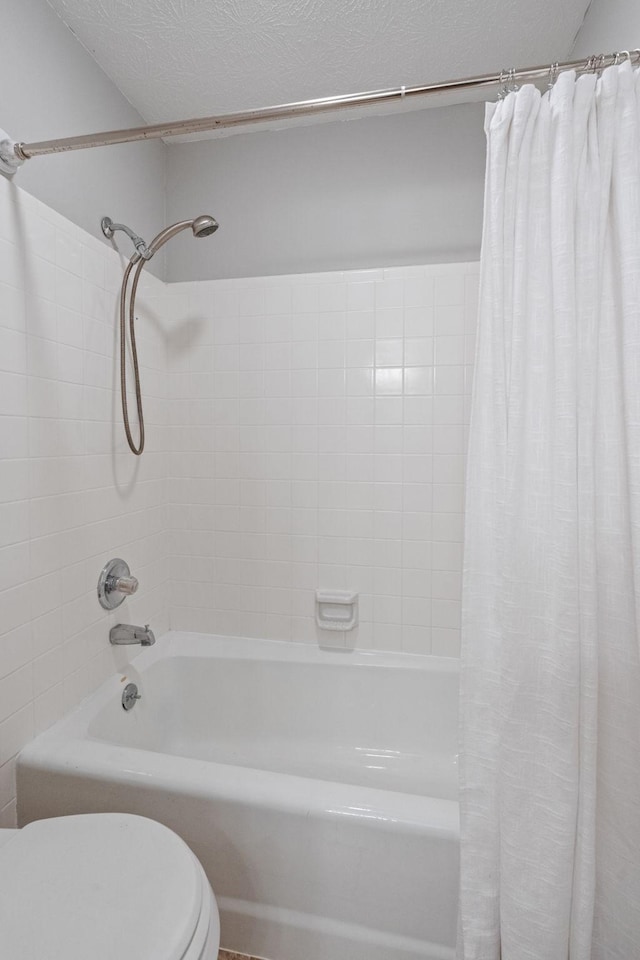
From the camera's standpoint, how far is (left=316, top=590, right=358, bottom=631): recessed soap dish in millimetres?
1818

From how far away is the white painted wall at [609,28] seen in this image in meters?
1.13

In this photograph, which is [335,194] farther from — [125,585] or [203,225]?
[125,585]

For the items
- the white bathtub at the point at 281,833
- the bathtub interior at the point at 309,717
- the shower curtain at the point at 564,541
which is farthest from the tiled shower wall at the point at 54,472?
the shower curtain at the point at 564,541

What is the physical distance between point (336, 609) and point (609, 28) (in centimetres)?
188

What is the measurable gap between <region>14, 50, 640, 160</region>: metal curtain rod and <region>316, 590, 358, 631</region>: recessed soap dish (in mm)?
1443

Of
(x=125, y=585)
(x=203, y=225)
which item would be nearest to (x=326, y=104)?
(x=203, y=225)

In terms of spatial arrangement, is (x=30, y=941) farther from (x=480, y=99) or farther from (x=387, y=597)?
(x=480, y=99)

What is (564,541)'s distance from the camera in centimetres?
86

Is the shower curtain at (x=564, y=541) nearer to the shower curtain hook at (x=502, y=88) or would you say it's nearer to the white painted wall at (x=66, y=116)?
the shower curtain hook at (x=502, y=88)

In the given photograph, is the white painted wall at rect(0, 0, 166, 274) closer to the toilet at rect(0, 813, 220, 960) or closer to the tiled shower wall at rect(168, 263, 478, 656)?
the tiled shower wall at rect(168, 263, 478, 656)

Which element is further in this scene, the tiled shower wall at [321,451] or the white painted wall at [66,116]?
the tiled shower wall at [321,451]

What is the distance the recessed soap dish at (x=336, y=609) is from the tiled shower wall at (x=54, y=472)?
686 millimetres

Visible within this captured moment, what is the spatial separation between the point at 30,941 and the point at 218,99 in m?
2.27

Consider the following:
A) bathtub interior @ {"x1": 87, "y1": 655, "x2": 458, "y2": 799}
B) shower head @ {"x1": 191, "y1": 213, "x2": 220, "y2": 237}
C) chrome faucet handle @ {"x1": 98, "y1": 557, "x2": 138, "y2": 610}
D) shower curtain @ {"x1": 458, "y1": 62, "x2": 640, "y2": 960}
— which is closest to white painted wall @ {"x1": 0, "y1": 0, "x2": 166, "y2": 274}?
shower head @ {"x1": 191, "y1": 213, "x2": 220, "y2": 237}
